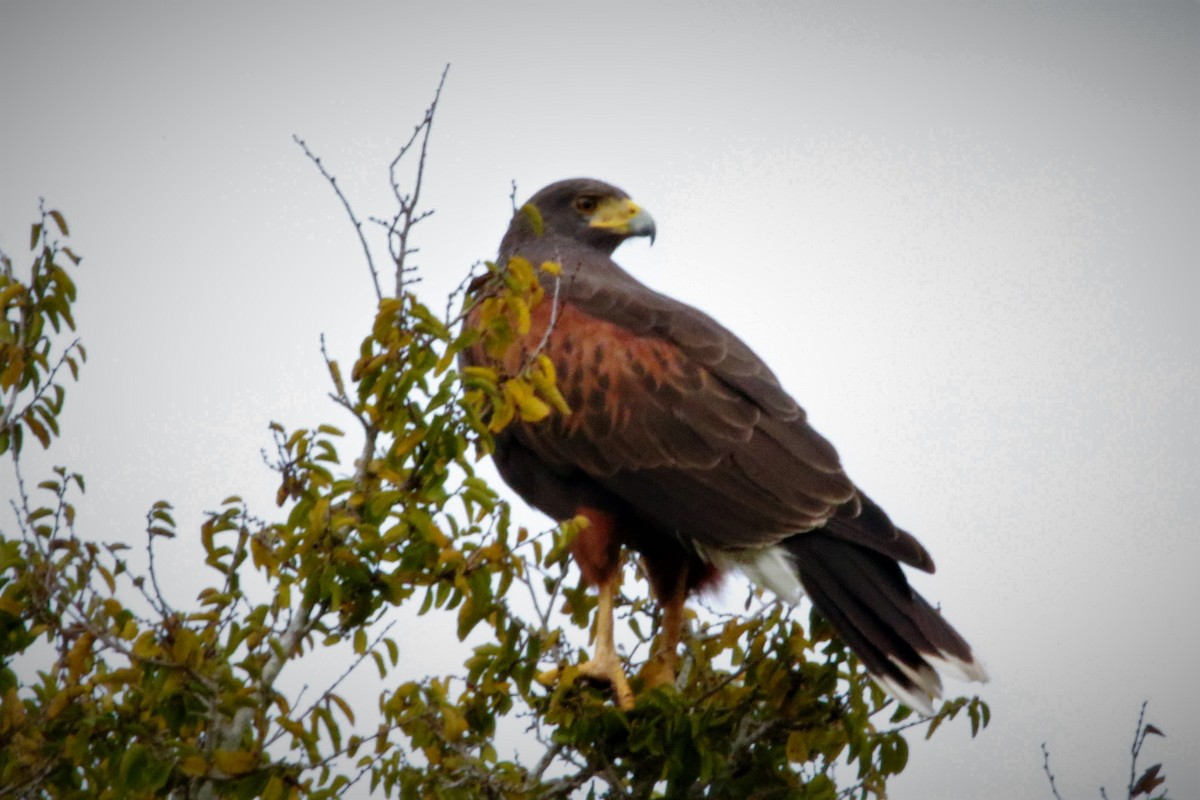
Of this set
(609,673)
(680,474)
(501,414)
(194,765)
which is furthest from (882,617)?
(194,765)

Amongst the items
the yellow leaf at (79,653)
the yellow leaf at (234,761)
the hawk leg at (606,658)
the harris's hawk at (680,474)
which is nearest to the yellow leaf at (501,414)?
the yellow leaf at (234,761)

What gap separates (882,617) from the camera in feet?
14.8

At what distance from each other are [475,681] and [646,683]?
1.43 metres

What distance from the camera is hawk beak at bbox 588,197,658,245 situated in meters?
6.65

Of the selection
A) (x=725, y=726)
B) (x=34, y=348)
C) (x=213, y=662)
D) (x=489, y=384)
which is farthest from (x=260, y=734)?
→ (x=725, y=726)

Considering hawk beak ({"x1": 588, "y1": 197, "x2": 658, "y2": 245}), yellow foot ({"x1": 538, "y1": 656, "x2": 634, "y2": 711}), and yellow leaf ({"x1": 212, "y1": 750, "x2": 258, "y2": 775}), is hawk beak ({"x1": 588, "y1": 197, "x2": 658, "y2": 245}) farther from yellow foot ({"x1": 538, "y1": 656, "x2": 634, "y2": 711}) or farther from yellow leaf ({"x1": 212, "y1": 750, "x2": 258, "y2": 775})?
yellow leaf ({"x1": 212, "y1": 750, "x2": 258, "y2": 775})

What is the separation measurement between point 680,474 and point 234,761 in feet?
8.06

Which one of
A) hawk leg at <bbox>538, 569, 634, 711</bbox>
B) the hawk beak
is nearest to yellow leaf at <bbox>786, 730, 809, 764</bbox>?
hawk leg at <bbox>538, 569, 634, 711</bbox>

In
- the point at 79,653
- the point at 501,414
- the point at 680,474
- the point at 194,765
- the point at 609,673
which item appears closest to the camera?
the point at 194,765

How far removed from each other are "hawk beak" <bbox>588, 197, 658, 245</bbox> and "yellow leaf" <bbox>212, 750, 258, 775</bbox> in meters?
4.04

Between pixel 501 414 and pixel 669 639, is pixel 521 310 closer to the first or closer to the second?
pixel 501 414

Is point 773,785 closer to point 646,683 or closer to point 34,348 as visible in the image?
point 646,683

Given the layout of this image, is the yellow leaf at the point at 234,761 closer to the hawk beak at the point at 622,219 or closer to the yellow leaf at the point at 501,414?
the yellow leaf at the point at 501,414

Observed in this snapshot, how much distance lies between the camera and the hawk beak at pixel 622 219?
6.65 m
